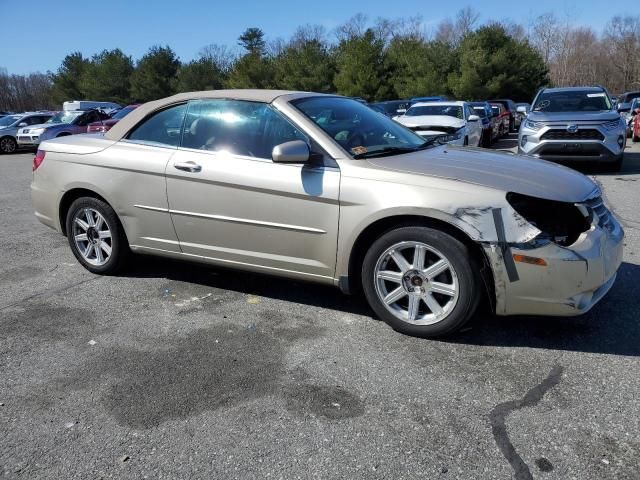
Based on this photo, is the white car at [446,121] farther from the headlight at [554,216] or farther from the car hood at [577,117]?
the headlight at [554,216]

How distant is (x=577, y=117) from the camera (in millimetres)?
10414

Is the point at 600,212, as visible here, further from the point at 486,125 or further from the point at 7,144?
the point at 7,144

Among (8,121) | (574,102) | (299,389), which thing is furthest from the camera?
(8,121)

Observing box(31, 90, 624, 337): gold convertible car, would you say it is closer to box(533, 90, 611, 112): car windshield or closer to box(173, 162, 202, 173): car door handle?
box(173, 162, 202, 173): car door handle

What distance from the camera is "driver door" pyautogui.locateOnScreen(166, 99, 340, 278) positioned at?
3744 mm

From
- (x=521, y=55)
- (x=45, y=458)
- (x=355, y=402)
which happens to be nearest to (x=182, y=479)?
(x=45, y=458)

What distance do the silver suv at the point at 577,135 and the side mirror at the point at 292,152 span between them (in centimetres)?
815

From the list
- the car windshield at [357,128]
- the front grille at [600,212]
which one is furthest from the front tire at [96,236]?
the front grille at [600,212]

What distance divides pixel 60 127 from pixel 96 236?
57.0 ft

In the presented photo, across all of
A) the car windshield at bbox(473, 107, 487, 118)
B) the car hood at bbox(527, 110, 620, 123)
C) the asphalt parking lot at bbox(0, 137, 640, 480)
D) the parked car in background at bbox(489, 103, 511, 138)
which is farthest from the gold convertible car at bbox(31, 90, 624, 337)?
the parked car in background at bbox(489, 103, 511, 138)

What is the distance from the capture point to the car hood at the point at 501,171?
11.2 ft

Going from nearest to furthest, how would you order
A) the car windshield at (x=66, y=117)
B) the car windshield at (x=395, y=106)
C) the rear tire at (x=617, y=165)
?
the rear tire at (x=617, y=165), the car windshield at (x=66, y=117), the car windshield at (x=395, y=106)

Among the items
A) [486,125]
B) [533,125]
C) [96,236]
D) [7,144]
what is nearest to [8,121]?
[7,144]

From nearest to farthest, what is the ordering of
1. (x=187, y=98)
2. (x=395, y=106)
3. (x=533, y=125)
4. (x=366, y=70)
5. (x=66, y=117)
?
(x=187, y=98)
(x=533, y=125)
(x=66, y=117)
(x=395, y=106)
(x=366, y=70)
